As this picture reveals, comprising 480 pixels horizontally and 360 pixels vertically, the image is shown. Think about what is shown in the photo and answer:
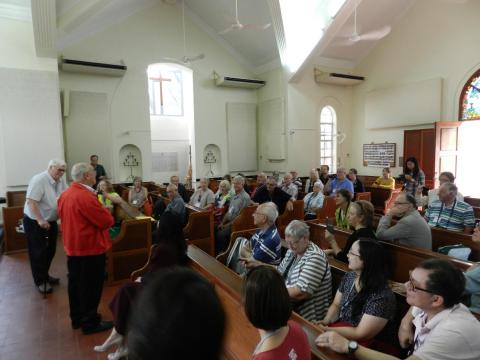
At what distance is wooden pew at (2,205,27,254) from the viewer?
17.5 feet

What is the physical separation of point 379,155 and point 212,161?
5210mm

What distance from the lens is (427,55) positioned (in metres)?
8.73

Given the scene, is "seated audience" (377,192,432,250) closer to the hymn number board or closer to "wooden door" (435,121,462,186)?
"wooden door" (435,121,462,186)

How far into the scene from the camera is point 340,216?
12.6 feet

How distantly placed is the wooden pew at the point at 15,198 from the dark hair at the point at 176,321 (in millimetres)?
7285

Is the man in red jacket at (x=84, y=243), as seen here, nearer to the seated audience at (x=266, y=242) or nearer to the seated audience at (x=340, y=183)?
the seated audience at (x=266, y=242)

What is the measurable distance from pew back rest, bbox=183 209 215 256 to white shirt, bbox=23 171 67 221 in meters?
1.65

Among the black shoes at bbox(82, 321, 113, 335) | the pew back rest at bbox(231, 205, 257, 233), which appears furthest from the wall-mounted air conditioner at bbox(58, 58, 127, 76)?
the black shoes at bbox(82, 321, 113, 335)

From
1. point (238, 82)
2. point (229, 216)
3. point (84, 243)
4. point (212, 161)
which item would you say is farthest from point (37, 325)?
point (238, 82)

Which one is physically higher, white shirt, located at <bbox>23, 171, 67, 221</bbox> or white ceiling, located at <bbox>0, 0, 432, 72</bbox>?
white ceiling, located at <bbox>0, 0, 432, 72</bbox>

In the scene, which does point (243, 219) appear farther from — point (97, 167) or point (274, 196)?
point (97, 167)

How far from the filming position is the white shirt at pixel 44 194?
350cm

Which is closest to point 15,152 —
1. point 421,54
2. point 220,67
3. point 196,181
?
point 196,181

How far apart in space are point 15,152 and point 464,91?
10347 millimetres
